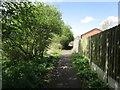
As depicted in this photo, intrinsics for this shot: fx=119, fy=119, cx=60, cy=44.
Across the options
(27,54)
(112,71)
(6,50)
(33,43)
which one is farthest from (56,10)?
(112,71)

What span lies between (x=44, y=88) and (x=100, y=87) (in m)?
1.98

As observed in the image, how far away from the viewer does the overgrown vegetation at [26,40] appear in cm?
419

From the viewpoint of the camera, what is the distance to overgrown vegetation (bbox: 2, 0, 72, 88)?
419 cm

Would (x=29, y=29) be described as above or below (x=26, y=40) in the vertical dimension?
above

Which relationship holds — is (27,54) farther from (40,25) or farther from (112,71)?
(112,71)

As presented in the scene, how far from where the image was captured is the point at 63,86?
14.5 ft

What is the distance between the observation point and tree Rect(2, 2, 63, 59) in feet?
20.3

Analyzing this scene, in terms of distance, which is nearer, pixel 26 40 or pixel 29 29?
pixel 29 29

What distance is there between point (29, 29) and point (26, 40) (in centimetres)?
83

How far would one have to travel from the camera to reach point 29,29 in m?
8.51

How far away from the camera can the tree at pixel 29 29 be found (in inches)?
243

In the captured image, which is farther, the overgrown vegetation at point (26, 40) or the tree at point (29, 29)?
the tree at point (29, 29)

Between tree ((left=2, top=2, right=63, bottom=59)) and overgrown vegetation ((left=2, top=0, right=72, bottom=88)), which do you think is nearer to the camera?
overgrown vegetation ((left=2, top=0, right=72, bottom=88))

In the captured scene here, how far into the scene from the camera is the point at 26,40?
8641 mm
